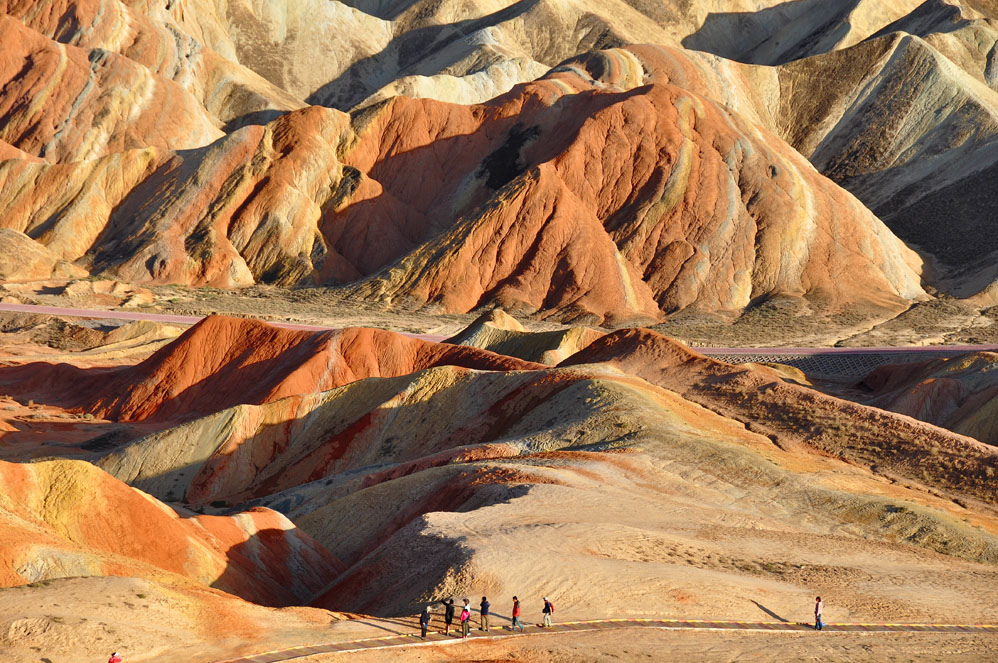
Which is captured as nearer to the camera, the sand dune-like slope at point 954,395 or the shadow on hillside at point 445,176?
the sand dune-like slope at point 954,395

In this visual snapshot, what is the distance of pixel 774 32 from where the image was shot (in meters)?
161

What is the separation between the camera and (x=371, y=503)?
33.5 metres

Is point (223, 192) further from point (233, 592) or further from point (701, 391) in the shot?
point (233, 592)

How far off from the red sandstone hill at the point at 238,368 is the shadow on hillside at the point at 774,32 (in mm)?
102746

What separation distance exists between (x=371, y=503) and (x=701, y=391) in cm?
1778

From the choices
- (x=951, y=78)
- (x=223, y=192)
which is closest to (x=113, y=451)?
(x=223, y=192)

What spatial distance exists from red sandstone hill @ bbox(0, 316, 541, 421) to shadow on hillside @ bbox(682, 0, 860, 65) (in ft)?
337

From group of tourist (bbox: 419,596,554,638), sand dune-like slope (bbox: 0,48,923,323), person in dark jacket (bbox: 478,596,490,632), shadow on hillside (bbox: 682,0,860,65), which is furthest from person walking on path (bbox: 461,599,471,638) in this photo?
shadow on hillside (bbox: 682,0,860,65)

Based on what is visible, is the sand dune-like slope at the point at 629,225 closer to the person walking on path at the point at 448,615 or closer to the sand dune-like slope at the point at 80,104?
the sand dune-like slope at the point at 80,104

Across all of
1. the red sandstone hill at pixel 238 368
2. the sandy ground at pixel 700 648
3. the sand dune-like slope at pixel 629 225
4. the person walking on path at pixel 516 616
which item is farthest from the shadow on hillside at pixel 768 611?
the sand dune-like slope at pixel 629 225

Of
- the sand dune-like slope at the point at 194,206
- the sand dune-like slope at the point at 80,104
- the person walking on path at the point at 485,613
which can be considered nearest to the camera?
the person walking on path at the point at 485,613

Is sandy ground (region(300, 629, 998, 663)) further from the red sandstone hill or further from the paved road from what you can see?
the red sandstone hill

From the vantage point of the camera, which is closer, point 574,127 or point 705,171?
point 705,171

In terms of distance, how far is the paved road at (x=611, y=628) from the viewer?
19312mm
